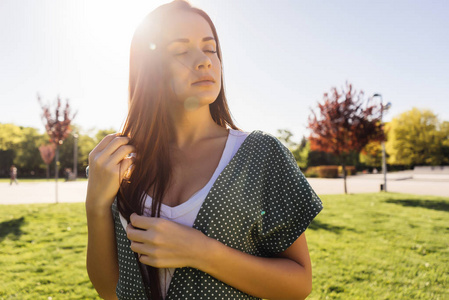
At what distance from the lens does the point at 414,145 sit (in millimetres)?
42188

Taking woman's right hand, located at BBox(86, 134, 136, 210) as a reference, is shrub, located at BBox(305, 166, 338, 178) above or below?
below

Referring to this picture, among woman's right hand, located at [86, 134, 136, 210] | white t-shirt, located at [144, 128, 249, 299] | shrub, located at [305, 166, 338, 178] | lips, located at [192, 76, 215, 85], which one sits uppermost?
lips, located at [192, 76, 215, 85]

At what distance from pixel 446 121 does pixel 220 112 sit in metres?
51.5

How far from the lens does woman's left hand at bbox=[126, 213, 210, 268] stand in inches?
37.8

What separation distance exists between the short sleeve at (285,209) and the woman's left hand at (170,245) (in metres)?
0.24

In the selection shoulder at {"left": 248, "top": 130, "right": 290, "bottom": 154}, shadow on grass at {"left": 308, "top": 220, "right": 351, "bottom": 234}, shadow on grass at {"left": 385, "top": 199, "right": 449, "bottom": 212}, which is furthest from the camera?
shadow on grass at {"left": 385, "top": 199, "right": 449, "bottom": 212}

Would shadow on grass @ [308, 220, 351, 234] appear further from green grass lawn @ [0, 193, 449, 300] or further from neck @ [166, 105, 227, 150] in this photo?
neck @ [166, 105, 227, 150]

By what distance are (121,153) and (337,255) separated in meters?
5.50

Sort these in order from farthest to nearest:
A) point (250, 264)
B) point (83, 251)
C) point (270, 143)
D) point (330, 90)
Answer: point (330, 90) → point (83, 251) → point (270, 143) → point (250, 264)

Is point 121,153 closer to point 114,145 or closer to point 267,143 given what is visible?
point 114,145

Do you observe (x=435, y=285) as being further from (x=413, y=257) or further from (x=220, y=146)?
(x=220, y=146)

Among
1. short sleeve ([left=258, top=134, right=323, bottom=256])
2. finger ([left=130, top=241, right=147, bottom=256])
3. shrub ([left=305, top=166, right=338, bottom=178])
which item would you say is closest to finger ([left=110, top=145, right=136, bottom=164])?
finger ([left=130, top=241, right=147, bottom=256])

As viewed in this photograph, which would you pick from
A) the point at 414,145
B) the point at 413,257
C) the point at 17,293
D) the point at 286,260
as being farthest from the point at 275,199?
the point at 414,145

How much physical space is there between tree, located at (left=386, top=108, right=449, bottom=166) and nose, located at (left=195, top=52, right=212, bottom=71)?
4573cm
